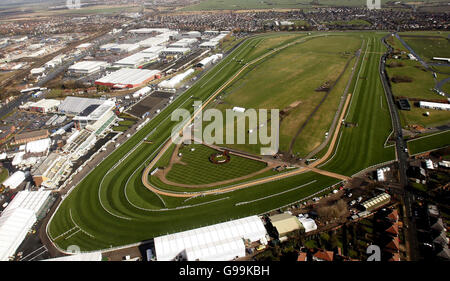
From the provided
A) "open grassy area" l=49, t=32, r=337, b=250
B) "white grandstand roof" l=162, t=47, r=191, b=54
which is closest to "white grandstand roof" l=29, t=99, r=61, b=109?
"open grassy area" l=49, t=32, r=337, b=250

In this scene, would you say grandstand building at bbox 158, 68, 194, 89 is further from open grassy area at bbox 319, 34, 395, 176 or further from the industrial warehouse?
open grassy area at bbox 319, 34, 395, 176

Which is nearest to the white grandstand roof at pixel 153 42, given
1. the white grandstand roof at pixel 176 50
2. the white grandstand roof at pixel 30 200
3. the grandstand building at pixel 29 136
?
the white grandstand roof at pixel 176 50

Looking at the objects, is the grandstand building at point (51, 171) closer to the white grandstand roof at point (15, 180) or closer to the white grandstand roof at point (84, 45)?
the white grandstand roof at point (15, 180)

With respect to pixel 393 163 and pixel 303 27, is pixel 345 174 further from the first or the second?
pixel 303 27

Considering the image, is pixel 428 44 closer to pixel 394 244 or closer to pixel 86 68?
pixel 394 244

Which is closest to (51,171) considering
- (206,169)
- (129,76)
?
(206,169)
